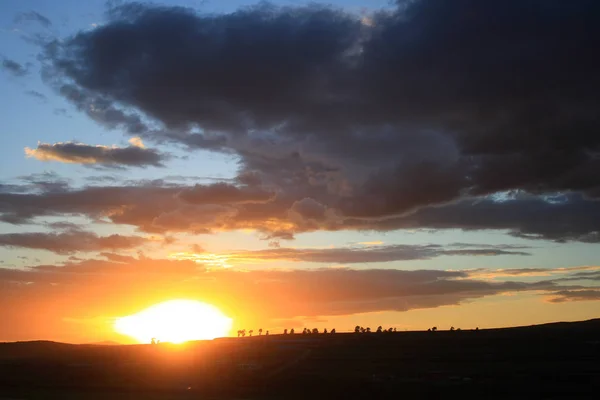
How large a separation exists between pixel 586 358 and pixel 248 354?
93.5 meters

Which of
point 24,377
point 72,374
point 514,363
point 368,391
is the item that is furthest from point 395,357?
point 24,377

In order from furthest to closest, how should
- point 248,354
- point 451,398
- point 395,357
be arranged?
point 248,354 → point 395,357 → point 451,398

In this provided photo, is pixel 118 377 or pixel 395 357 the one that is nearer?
pixel 118 377

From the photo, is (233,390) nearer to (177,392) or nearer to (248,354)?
(177,392)

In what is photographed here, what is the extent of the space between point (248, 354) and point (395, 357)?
147ft

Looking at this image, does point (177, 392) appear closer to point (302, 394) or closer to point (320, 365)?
point (302, 394)

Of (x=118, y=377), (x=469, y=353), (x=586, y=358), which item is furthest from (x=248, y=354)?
(x=586, y=358)

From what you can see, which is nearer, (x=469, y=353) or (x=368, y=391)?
(x=368, y=391)

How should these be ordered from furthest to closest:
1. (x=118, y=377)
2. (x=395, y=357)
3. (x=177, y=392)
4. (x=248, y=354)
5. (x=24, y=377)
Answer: (x=248, y=354), (x=395, y=357), (x=24, y=377), (x=118, y=377), (x=177, y=392)

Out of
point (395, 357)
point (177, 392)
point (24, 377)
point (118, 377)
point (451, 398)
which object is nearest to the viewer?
point (451, 398)

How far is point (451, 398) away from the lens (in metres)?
110

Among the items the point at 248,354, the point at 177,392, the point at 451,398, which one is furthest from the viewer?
the point at 248,354

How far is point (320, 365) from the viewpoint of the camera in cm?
16650

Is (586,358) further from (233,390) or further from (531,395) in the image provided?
(233,390)
